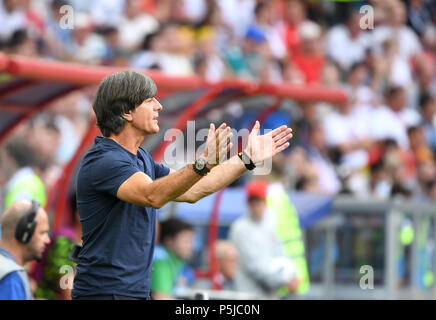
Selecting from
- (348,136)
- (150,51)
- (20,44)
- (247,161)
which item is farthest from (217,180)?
(348,136)

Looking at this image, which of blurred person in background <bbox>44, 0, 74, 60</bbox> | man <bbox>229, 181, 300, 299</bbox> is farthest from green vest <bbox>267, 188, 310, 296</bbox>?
blurred person in background <bbox>44, 0, 74, 60</bbox>

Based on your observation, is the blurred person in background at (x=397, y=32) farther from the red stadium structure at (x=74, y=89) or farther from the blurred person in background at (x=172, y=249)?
the blurred person in background at (x=172, y=249)

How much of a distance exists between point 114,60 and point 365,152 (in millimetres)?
3709

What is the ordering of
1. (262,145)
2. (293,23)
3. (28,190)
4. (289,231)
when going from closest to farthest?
1. (262,145)
2. (28,190)
3. (289,231)
4. (293,23)

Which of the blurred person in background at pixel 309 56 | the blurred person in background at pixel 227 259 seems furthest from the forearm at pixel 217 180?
the blurred person in background at pixel 309 56

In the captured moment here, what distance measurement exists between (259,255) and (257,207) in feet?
1.57

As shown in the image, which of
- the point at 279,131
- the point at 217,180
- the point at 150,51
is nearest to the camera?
the point at 279,131

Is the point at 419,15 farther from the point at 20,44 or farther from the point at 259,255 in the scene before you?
the point at 259,255

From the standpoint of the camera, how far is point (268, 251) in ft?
28.2

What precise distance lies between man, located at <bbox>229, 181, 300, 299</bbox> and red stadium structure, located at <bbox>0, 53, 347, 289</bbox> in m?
0.47

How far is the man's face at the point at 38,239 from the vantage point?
5145 millimetres

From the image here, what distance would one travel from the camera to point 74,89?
27.2 ft

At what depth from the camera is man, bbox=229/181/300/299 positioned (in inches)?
328
